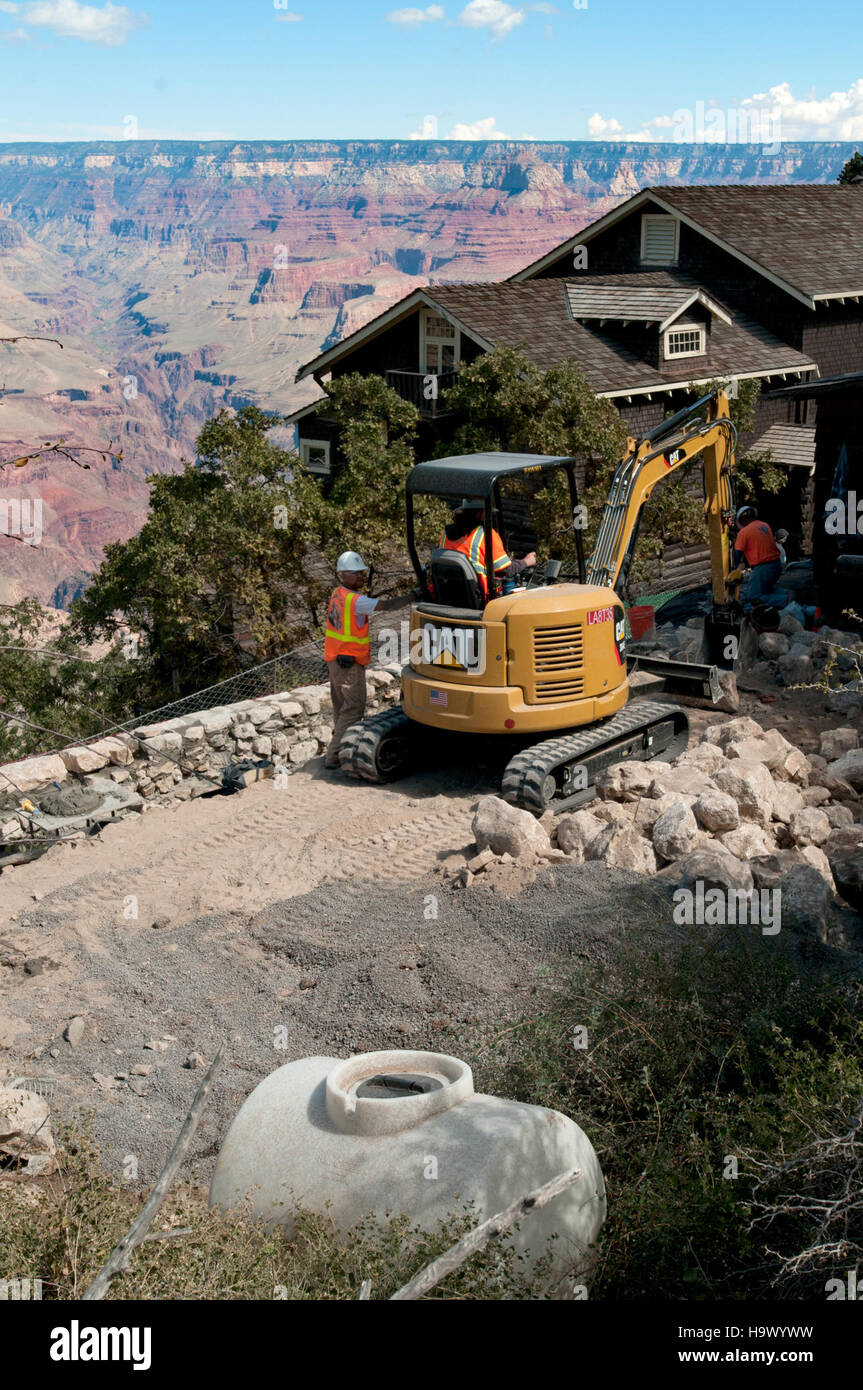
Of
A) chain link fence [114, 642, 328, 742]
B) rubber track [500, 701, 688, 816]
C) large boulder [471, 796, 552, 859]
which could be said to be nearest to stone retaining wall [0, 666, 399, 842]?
chain link fence [114, 642, 328, 742]

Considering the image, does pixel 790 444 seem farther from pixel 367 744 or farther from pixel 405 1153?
pixel 405 1153

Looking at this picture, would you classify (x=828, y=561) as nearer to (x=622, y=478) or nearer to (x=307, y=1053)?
(x=622, y=478)

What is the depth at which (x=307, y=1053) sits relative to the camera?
24.8ft

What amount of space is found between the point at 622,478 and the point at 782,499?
16.5 metres

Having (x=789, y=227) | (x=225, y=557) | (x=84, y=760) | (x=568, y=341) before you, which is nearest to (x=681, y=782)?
(x=84, y=760)

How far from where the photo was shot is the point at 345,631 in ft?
40.7

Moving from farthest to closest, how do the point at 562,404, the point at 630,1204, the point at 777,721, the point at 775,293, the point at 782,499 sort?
the point at 775,293 < the point at 782,499 < the point at 562,404 < the point at 777,721 < the point at 630,1204

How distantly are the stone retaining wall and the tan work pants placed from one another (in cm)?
104

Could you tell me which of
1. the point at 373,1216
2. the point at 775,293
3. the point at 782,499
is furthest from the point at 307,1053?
the point at 775,293

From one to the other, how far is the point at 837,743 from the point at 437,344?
1807 cm

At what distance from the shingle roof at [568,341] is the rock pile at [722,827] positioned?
46.3ft

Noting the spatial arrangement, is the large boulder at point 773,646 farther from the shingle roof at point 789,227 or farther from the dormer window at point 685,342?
the shingle roof at point 789,227

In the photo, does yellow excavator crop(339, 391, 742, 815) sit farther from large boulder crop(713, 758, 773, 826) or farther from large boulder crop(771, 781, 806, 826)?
large boulder crop(771, 781, 806, 826)

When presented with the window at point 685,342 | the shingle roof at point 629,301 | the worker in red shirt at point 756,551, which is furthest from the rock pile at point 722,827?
the window at point 685,342
